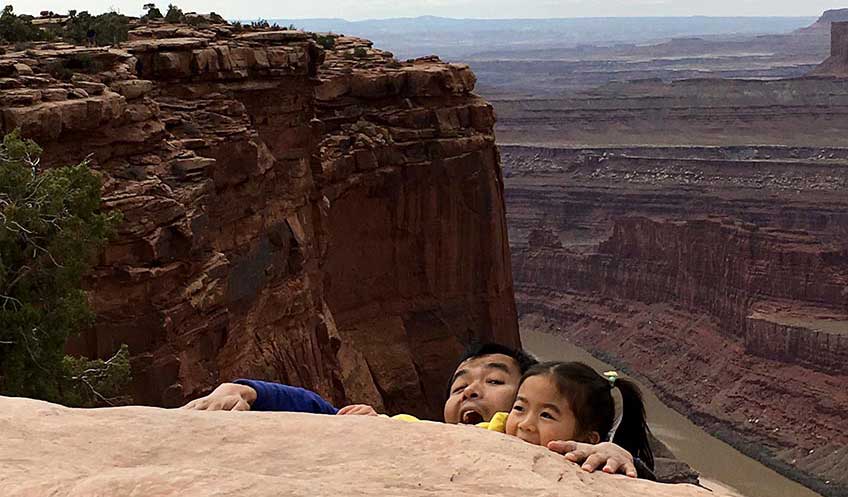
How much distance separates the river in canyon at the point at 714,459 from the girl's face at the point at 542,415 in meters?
25.3

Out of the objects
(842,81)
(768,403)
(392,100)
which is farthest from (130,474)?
(842,81)

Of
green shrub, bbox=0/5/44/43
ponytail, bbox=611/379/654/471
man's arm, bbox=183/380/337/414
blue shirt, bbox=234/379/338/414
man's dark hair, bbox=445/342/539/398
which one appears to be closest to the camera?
ponytail, bbox=611/379/654/471

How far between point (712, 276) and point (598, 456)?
48601 millimetres

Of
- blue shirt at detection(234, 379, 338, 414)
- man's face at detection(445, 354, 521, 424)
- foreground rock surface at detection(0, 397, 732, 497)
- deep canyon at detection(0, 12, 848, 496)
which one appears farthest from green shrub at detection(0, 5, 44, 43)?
foreground rock surface at detection(0, 397, 732, 497)

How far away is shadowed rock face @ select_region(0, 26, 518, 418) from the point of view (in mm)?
12648

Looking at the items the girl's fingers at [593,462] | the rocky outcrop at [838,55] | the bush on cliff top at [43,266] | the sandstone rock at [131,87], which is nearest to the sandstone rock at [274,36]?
the sandstone rock at [131,87]

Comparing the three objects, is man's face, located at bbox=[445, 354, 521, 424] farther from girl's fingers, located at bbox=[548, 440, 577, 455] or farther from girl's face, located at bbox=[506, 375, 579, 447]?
girl's fingers, located at bbox=[548, 440, 577, 455]

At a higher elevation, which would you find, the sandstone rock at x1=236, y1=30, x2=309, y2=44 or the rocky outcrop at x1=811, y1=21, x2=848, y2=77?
the sandstone rock at x1=236, y1=30, x2=309, y2=44

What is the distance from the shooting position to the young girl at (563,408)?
14.6ft

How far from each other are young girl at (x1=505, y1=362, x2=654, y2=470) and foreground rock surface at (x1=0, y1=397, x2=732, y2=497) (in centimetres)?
55

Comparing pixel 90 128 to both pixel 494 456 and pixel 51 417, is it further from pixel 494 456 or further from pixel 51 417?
pixel 494 456

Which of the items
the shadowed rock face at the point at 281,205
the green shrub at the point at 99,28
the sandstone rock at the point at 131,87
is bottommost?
the shadowed rock face at the point at 281,205

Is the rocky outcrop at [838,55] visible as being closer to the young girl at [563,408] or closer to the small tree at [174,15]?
the small tree at [174,15]

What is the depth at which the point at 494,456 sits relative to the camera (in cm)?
365
